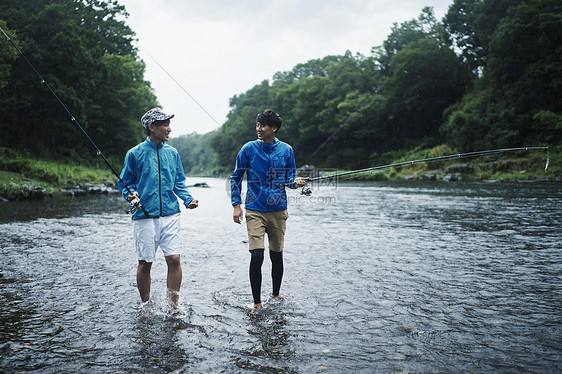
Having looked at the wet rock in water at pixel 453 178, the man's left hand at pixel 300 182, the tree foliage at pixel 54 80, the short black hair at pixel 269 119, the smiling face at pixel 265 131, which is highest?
the tree foliage at pixel 54 80

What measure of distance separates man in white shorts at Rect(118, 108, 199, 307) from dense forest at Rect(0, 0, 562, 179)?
24.8 meters

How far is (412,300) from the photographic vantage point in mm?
4766

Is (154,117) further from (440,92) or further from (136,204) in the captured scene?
(440,92)

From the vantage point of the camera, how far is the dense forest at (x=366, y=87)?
33.4 metres

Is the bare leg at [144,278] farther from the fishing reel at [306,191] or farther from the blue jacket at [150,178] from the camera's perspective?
the fishing reel at [306,191]

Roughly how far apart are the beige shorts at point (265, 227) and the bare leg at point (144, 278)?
1.09 metres

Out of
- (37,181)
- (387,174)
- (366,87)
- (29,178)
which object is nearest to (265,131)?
(37,181)

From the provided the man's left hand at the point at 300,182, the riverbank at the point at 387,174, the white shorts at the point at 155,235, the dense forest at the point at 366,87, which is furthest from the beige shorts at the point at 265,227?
the dense forest at the point at 366,87

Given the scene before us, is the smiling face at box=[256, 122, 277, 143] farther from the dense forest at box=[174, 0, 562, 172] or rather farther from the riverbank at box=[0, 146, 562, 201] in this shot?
the dense forest at box=[174, 0, 562, 172]

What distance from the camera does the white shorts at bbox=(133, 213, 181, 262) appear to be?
4.29 m

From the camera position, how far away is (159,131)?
4.41m

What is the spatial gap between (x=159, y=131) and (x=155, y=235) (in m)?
1.06

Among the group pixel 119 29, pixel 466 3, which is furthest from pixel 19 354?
pixel 466 3

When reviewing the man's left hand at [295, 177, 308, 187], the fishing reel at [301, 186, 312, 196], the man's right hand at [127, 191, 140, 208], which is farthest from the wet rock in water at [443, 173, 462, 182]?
the man's right hand at [127, 191, 140, 208]
